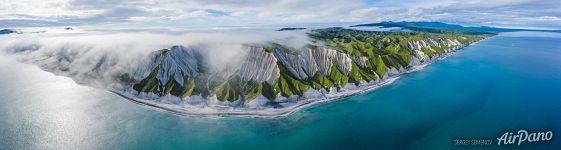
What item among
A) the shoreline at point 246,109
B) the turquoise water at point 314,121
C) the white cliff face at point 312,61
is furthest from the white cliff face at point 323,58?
the turquoise water at point 314,121

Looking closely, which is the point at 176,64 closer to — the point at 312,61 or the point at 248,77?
the point at 248,77

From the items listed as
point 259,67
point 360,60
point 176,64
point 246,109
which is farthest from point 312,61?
point 176,64

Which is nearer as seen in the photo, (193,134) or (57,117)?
(193,134)

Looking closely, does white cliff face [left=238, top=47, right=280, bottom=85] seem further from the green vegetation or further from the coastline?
the coastline

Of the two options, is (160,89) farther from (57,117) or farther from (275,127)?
(275,127)

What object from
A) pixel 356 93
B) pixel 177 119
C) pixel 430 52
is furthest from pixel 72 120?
pixel 430 52

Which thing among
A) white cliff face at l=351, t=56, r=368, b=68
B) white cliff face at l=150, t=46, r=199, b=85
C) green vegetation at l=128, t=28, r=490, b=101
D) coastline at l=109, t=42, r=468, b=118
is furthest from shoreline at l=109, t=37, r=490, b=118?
white cliff face at l=351, t=56, r=368, b=68

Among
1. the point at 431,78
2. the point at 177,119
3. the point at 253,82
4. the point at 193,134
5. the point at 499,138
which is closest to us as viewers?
the point at 499,138
